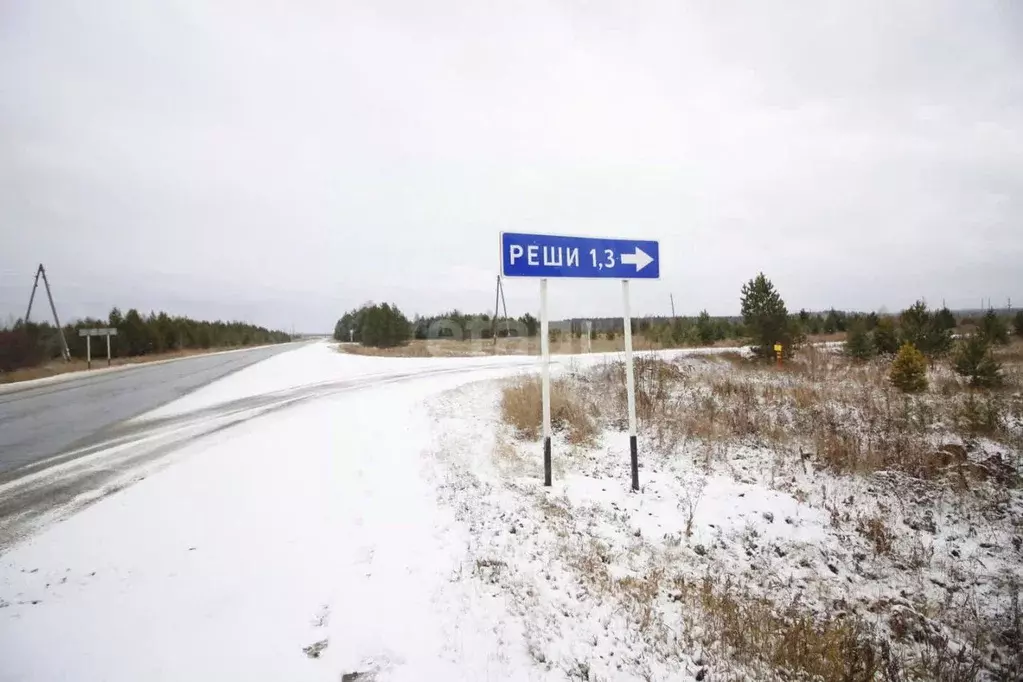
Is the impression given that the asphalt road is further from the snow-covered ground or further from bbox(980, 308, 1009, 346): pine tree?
bbox(980, 308, 1009, 346): pine tree

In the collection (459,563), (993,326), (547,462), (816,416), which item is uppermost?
(993,326)

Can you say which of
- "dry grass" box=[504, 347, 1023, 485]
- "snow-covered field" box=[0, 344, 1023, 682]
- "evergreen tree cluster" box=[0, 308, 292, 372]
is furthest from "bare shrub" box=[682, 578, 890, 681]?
"evergreen tree cluster" box=[0, 308, 292, 372]

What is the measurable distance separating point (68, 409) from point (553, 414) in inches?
506

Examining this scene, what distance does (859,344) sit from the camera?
18.8 meters

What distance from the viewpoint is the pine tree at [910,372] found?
35.9ft

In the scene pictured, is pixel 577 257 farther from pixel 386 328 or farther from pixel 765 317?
pixel 386 328

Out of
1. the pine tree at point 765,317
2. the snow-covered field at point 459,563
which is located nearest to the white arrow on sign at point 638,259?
the snow-covered field at point 459,563

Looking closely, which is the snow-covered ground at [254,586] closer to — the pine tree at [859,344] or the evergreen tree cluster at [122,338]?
the pine tree at [859,344]

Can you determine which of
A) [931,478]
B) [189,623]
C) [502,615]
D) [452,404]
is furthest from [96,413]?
[931,478]

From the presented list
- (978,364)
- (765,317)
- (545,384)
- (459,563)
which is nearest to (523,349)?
(765,317)

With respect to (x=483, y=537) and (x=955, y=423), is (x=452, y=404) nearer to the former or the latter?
(x=483, y=537)

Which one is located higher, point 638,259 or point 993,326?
point 638,259

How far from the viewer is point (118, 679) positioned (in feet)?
8.36

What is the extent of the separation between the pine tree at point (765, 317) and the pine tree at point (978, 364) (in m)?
6.98
